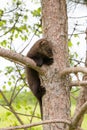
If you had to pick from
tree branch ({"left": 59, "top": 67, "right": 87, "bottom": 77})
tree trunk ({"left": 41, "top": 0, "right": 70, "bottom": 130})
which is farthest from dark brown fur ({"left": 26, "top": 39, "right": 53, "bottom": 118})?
tree branch ({"left": 59, "top": 67, "right": 87, "bottom": 77})

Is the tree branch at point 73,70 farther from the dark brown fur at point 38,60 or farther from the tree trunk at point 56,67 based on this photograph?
the dark brown fur at point 38,60

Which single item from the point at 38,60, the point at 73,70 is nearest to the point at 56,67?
the point at 73,70

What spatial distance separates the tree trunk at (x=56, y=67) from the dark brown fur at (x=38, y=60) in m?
0.08

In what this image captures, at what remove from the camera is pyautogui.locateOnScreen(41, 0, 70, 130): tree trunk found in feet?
8.50

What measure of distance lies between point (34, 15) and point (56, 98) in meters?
1.52

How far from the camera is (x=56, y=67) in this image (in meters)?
2.61

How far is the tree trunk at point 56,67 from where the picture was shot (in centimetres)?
259

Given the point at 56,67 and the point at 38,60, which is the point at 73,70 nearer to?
the point at 56,67

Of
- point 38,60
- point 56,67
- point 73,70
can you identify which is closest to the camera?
point 73,70

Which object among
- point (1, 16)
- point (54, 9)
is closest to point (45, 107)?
point (54, 9)

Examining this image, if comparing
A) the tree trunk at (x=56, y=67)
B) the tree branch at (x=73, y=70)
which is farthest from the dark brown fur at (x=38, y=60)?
the tree branch at (x=73, y=70)

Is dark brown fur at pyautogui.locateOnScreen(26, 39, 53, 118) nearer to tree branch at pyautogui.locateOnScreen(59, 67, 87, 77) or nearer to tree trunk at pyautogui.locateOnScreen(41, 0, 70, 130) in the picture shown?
tree trunk at pyautogui.locateOnScreen(41, 0, 70, 130)

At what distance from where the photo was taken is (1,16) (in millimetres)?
3885

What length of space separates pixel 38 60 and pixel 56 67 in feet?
1.38
